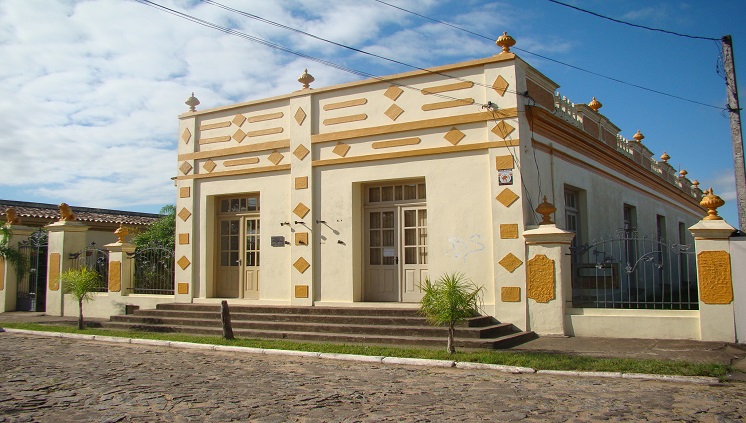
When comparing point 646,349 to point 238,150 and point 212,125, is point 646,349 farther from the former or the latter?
point 212,125

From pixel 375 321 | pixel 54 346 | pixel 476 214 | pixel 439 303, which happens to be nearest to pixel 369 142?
pixel 476 214

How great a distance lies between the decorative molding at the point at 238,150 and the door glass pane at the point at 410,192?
2.87 meters

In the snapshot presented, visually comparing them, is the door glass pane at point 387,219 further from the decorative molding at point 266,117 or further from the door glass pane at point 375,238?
the decorative molding at point 266,117

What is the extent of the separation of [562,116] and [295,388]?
8.85 m

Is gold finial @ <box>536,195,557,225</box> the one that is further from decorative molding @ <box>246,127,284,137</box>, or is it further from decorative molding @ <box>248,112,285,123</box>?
decorative molding @ <box>248,112,285,123</box>

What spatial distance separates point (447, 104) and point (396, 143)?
4.17 feet

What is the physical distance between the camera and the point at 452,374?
7957 mm

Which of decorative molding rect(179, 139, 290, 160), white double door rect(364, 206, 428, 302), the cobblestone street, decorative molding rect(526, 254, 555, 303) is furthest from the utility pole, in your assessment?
decorative molding rect(179, 139, 290, 160)

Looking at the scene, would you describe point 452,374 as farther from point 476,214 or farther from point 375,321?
point 476,214

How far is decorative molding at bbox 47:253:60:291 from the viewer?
1647cm

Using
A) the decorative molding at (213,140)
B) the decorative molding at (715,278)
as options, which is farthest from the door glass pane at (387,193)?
the decorative molding at (715,278)

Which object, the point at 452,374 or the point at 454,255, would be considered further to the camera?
the point at 454,255

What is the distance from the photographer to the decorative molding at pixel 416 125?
11.3 m

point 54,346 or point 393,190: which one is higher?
point 393,190
